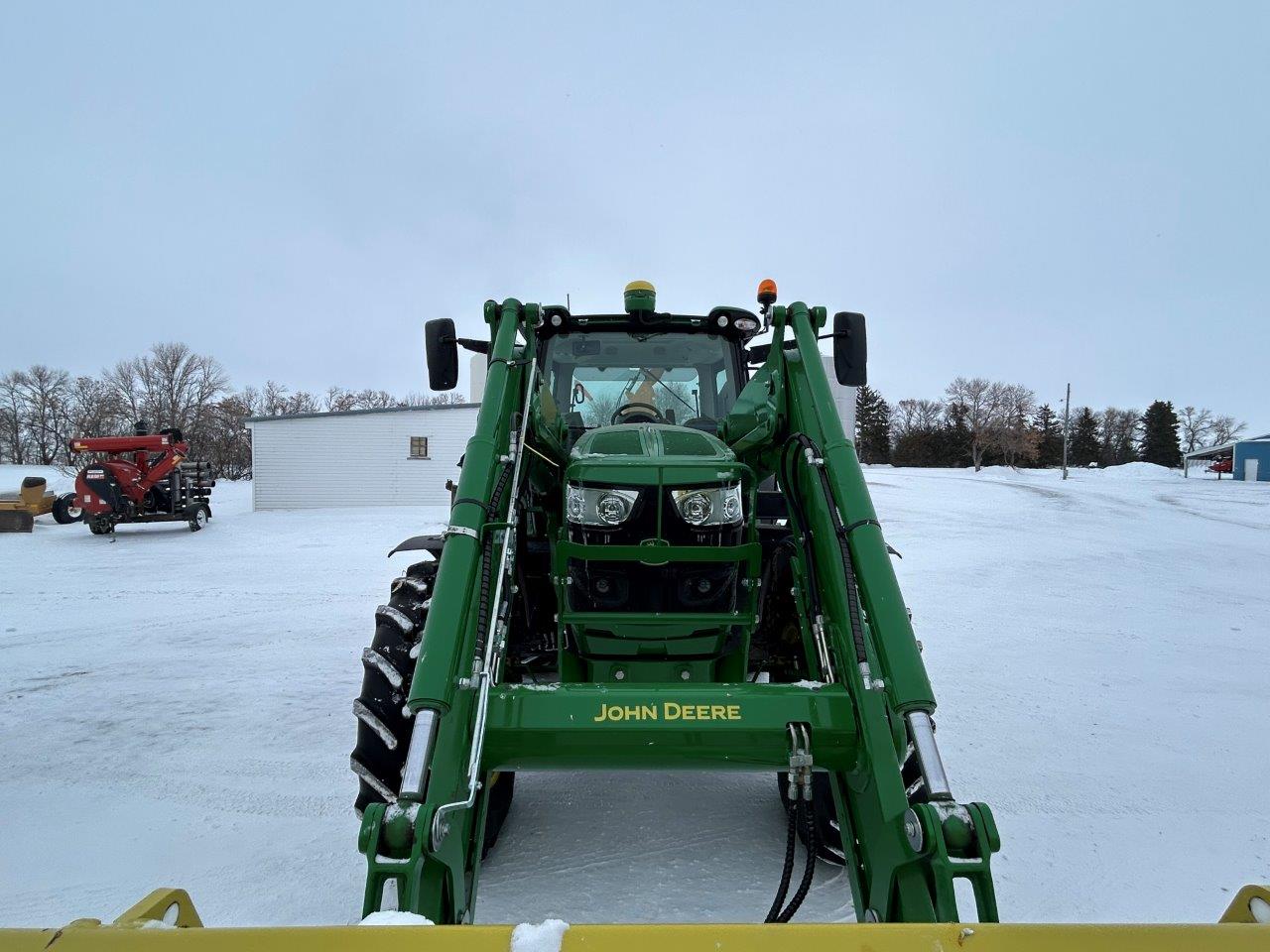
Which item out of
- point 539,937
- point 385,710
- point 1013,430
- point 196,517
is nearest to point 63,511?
point 196,517

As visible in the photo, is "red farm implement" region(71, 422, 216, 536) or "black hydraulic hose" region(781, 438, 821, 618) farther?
"red farm implement" region(71, 422, 216, 536)

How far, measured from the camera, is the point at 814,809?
2887 mm

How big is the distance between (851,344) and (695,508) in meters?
0.96

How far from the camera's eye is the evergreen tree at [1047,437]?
6383cm

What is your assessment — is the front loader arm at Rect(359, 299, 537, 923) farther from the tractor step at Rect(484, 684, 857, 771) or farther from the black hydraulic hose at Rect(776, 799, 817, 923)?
the black hydraulic hose at Rect(776, 799, 817, 923)

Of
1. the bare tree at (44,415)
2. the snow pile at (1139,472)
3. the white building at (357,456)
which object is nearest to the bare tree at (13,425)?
the bare tree at (44,415)

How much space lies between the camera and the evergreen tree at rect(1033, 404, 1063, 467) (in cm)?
6383

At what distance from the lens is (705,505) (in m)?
2.62

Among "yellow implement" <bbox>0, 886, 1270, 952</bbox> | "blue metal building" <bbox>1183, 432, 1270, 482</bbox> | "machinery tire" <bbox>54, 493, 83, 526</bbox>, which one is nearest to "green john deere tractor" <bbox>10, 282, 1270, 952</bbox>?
"yellow implement" <bbox>0, 886, 1270, 952</bbox>

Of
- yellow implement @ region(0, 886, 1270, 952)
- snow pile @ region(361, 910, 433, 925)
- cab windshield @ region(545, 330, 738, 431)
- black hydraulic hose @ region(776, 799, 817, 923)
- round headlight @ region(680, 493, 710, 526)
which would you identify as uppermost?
cab windshield @ region(545, 330, 738, 431)

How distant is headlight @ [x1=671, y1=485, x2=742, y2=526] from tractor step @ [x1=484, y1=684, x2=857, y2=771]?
636 millimetres

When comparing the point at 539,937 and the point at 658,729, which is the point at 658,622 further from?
the point at 539,937

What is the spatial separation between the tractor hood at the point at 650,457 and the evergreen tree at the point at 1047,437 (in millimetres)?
65609

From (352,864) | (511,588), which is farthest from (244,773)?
(511,588)
